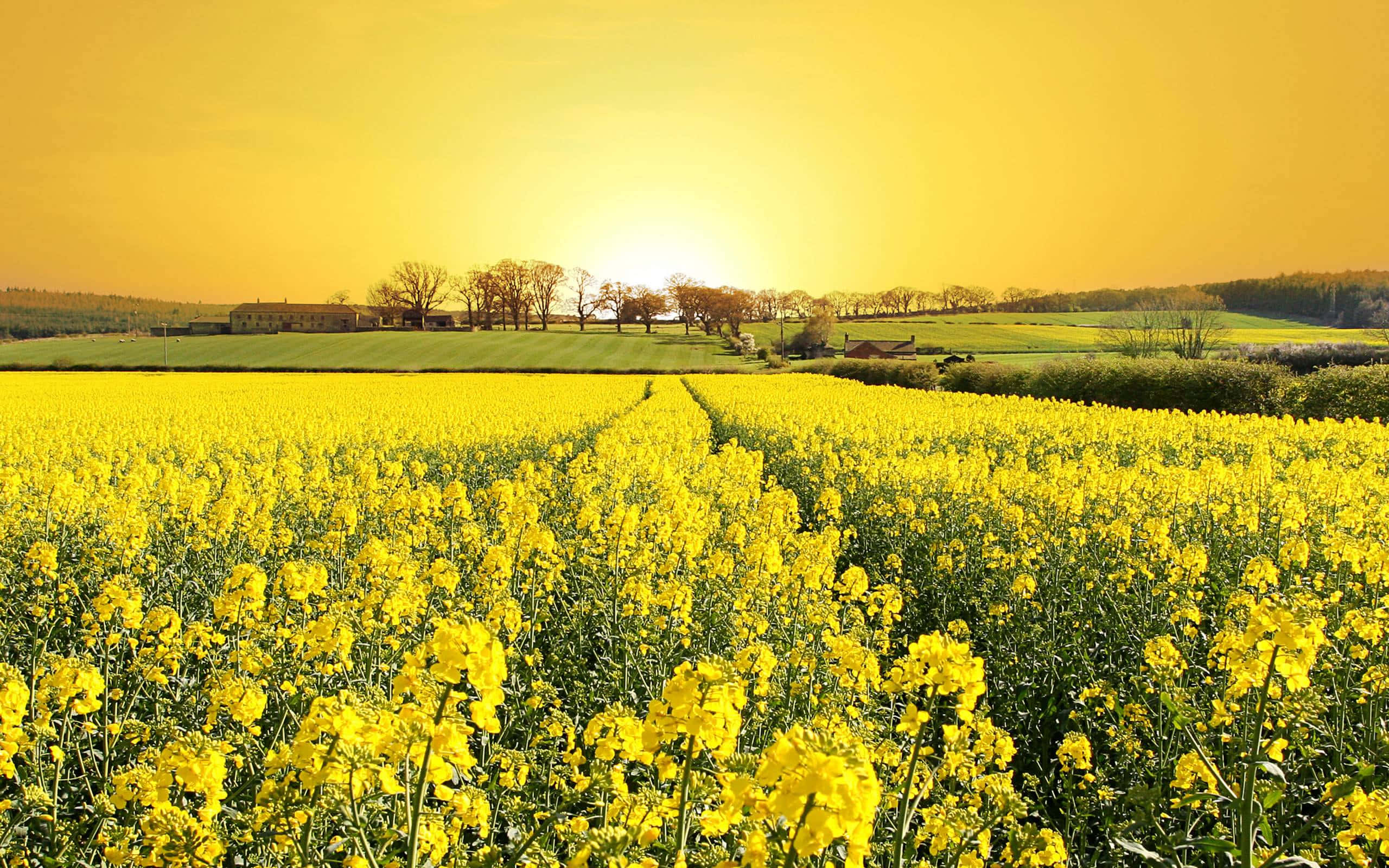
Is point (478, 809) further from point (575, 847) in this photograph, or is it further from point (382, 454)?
point (382, 454)

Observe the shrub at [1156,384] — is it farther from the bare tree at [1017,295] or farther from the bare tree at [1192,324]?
the bare tree at [1017,295]

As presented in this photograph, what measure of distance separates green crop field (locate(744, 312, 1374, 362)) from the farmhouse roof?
73416mm

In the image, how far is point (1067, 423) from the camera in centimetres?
1767

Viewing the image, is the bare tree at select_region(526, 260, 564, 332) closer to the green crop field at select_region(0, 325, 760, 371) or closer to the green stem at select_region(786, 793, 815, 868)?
the green crop field at select_region(0, 325, 760, 371)

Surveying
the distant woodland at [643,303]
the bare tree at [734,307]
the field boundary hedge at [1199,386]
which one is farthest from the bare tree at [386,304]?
the field boundary hedge at [1199,386]

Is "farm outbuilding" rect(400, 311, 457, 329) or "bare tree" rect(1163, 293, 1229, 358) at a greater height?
"farm outbuilding" rect(400, 311, 457, 329)

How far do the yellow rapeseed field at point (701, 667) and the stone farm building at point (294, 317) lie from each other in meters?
129

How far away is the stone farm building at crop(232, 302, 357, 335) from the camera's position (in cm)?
12525

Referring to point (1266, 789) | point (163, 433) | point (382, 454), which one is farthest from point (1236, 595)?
point (163, 433)

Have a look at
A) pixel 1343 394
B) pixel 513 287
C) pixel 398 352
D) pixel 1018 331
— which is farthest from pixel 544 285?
pixel 1343 394

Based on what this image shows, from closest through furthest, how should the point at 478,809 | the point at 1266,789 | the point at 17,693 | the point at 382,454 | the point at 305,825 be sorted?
the point at 305,825 → the point at 17,693 → the point at 478,809 → the point at 1266,789 → the point at 382,454

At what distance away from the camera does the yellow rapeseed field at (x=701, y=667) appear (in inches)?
91.8

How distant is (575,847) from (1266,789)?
2804 mm

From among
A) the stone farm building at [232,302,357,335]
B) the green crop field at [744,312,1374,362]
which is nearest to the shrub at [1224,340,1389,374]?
the green crop field at [744,312,1374,362]
